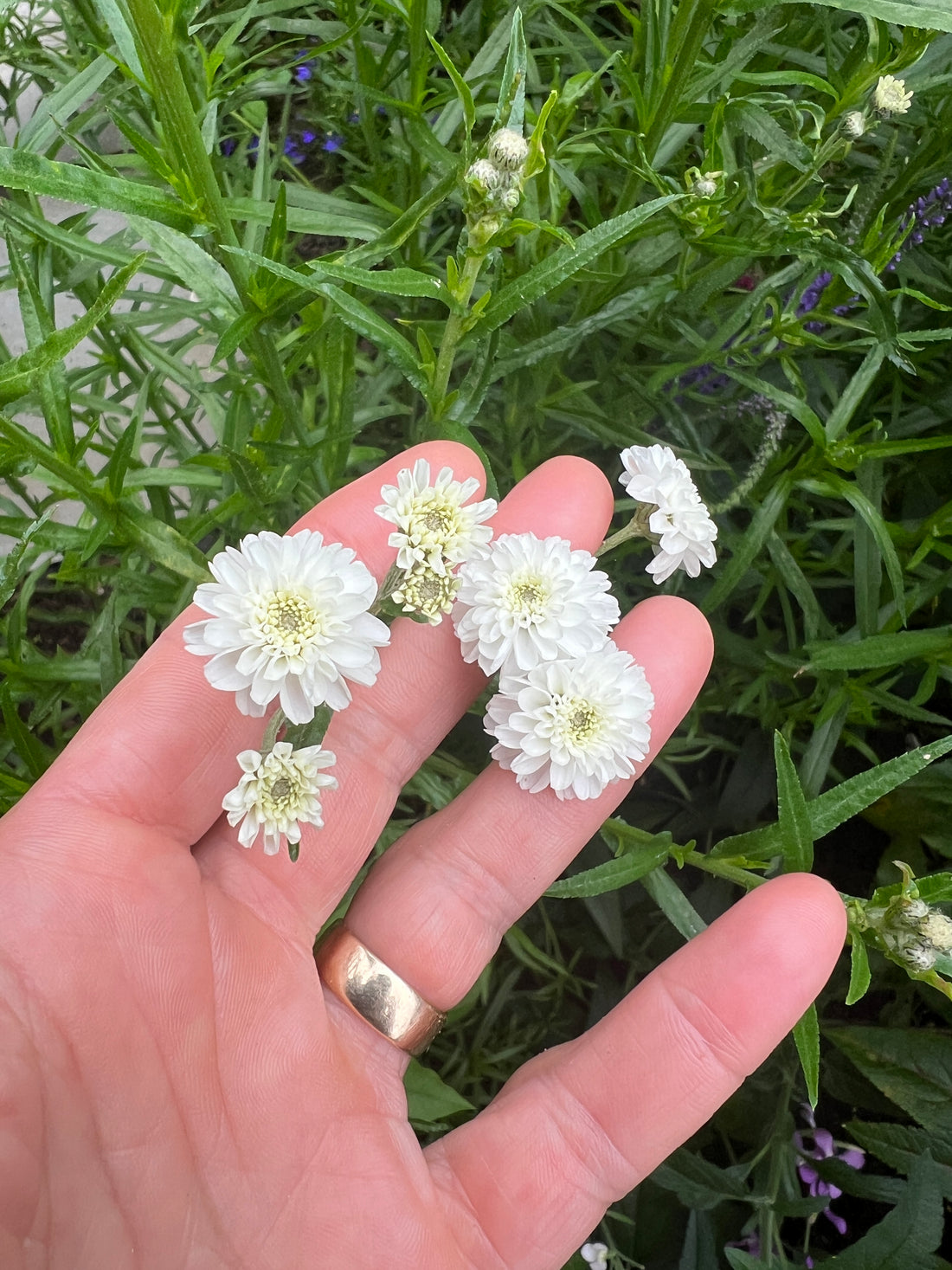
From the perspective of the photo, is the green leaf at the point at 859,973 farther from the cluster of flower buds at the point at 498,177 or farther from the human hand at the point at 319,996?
the cluster of flower buds at the point at 498,177

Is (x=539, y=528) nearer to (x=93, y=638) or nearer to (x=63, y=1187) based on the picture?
(x=93, y=638)

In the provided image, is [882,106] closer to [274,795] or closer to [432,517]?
[432,517]

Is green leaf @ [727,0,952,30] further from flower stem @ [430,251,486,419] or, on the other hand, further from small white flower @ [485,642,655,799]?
small white flower @ [485,642,655,799]

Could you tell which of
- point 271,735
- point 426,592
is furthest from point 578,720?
point 271,735

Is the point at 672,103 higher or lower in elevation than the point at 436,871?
higher

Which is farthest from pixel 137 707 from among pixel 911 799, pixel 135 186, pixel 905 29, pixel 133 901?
pixel 911 799

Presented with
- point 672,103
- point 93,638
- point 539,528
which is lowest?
point 93,638

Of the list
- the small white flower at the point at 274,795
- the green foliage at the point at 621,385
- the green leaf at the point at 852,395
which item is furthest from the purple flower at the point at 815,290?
the small white flower at the point at 274,795
